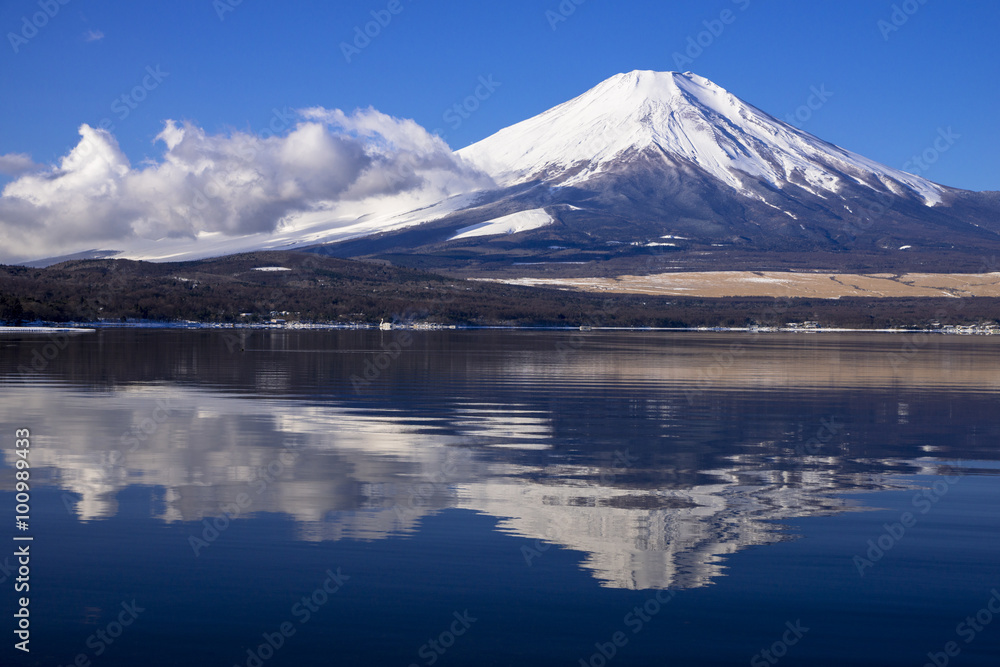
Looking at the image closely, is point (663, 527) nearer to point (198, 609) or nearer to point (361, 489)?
point (361, 489)

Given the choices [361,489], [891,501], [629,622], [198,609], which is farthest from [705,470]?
[198,609]

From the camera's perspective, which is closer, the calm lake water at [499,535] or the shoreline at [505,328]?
the calm lake water at [499,535]

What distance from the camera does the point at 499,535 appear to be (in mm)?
13422

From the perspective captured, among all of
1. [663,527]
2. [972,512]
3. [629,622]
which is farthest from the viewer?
[972,512]

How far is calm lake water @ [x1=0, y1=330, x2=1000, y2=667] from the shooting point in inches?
386

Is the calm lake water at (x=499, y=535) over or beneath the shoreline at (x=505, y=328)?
beneath

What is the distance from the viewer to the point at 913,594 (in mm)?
11336

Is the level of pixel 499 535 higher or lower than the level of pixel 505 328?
lower

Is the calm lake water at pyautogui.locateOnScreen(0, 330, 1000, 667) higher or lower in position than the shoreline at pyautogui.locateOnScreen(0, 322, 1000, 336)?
lower

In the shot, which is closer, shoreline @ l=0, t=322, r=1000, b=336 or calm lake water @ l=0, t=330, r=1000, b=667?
calm lake water @ l=0, t=330, r=1000, b=667

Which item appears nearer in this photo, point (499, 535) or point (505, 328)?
point (499, 535)

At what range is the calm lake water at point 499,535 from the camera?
9812mm

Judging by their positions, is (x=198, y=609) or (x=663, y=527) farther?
(x=663, y=527)

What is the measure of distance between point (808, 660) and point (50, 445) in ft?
52.4
